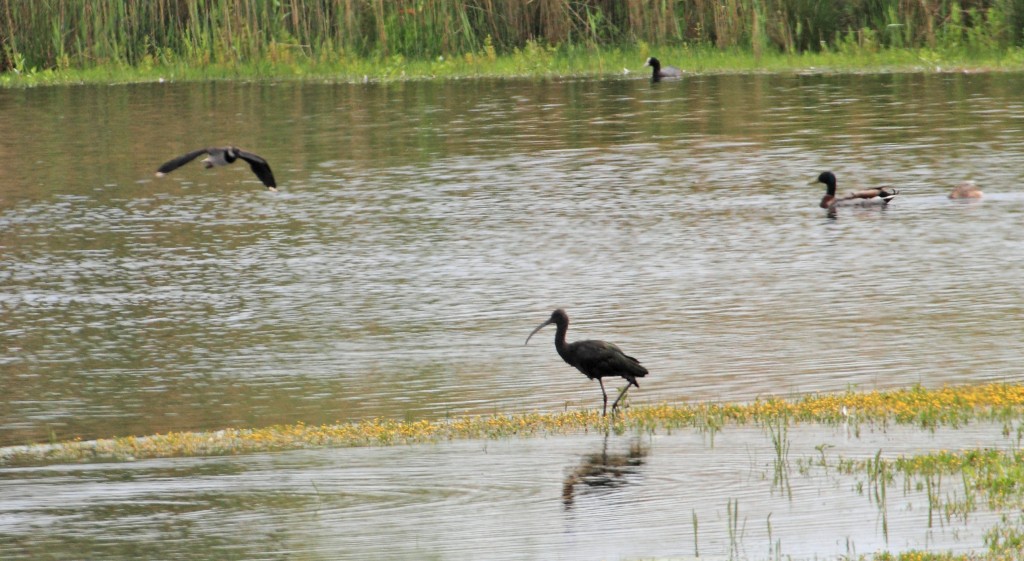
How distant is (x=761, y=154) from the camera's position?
104ft

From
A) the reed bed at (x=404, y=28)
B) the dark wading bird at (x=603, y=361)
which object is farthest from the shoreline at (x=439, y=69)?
the dark wading bird at (x=603, y=361)

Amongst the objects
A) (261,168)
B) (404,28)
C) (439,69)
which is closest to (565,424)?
(261,168)

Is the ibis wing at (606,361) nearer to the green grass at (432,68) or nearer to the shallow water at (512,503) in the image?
the shallow water at (512,503)

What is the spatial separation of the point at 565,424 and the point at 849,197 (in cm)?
1333

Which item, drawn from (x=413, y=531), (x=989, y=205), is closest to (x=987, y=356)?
(x=413, y=531)

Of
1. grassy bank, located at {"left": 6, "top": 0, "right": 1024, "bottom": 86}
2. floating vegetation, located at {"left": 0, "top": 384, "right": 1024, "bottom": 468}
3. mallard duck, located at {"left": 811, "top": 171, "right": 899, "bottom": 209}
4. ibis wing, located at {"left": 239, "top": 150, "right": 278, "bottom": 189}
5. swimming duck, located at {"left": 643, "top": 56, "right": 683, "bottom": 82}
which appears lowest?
floating vegetation, located at {"left": 0, "top": 384, "right": 1024, "bottom": 468}

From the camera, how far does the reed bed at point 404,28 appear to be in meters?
41.7

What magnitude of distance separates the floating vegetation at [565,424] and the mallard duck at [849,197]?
11.9m

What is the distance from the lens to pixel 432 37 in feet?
144

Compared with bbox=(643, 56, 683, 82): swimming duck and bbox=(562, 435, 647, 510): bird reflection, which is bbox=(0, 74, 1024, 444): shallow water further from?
bbox=(562, 435, 647, 510): bird reflection

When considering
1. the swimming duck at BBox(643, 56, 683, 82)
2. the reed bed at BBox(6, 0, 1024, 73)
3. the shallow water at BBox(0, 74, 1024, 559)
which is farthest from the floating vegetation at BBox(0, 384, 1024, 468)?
the reed bed at BBox(6, 0, 1024, 73)

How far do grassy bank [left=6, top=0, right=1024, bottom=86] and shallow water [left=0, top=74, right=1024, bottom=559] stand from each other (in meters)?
3.20

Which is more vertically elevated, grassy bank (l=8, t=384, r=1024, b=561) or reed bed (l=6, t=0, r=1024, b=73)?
reed bed (l=6, t=0, r=1024, b=73)

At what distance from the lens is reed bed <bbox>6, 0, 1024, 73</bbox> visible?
4169cm
